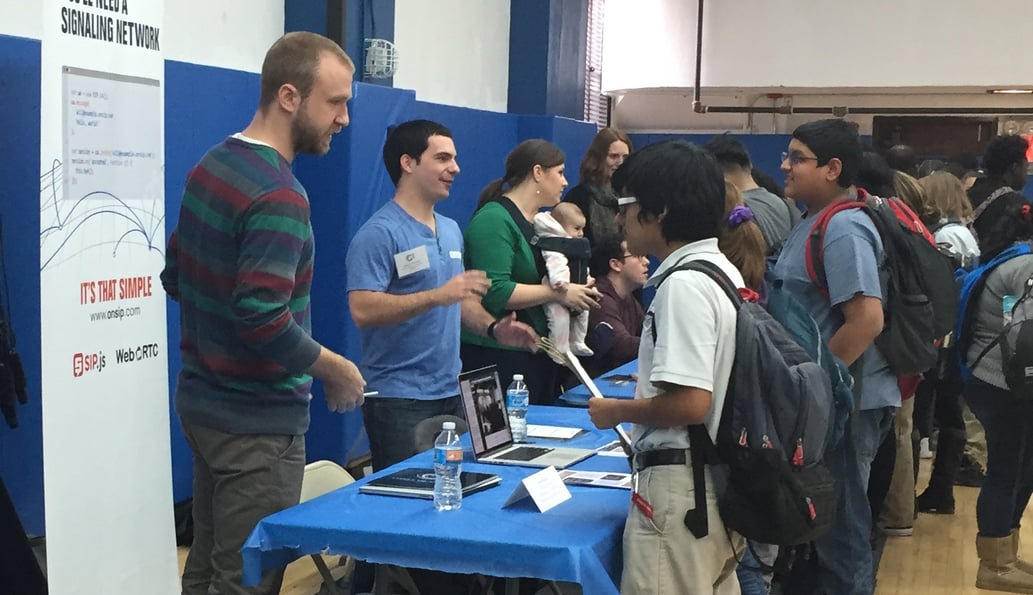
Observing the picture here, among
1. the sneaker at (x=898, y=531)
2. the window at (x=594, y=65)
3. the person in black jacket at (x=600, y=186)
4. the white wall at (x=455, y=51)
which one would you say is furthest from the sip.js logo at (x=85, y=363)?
the window at (x=594, y=65)

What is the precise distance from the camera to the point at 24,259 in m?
3.72

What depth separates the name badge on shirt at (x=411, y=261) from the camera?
309 centimetres

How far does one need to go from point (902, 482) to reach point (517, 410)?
2267mm

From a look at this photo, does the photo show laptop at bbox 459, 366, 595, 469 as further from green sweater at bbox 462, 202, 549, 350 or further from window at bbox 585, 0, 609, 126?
window at bbox 585, 0, 609, 126

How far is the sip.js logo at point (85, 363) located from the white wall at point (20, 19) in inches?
48.5

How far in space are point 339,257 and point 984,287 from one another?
266cm

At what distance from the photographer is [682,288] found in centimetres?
203

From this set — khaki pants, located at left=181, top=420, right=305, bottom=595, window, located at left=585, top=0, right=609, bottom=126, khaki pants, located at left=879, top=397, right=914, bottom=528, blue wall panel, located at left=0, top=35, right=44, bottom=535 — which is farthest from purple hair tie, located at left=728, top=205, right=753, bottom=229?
window, located at left=585, top=0, right=609, bottom=126

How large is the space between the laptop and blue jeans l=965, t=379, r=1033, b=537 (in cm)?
179

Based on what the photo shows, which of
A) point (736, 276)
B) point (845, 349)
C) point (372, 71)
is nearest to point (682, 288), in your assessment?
point (736, 276)

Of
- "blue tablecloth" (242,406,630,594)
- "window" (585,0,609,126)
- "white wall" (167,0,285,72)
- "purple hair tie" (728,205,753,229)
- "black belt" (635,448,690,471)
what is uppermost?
"window" (585,0,609,126)

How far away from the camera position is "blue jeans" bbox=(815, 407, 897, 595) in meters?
3.23

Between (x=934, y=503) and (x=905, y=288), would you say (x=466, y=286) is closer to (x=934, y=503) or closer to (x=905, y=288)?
(x=905, y=288)

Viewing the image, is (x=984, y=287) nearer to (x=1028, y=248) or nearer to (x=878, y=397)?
(x=1028, y=248)
